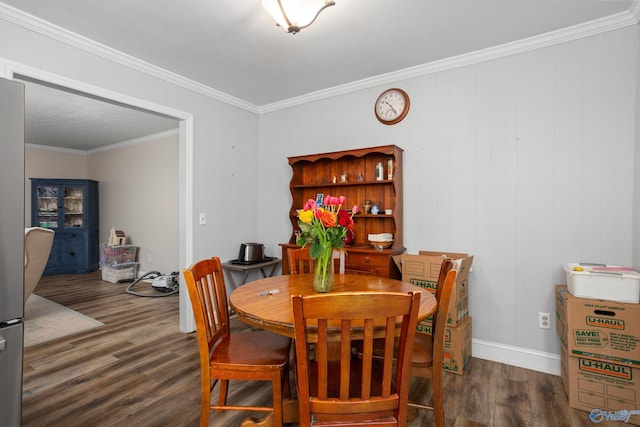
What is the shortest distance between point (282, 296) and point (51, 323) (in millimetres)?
3302

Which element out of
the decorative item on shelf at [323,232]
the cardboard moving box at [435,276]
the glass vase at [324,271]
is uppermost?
the decorative item on shelf at [323,232]

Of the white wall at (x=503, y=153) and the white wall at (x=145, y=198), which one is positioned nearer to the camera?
the white wall at (x=503, y=153)

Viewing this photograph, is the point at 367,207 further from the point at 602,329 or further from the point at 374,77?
the point at 602,329

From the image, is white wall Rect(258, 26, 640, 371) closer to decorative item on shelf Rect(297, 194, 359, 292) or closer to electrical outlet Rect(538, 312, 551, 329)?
electrical outlet Rect(538, 312, 551, 329)

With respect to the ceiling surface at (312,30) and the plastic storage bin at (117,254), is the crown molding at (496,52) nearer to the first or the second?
the ceiling surface at (312,30)

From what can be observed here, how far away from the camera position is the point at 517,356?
8.76 ft

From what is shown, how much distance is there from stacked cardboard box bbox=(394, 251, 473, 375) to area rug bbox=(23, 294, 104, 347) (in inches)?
130

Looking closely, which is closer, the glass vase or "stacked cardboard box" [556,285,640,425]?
the glass vase

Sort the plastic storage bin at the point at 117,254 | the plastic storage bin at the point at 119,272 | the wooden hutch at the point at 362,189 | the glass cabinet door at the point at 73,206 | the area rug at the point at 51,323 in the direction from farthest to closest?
1. the glass cabinet door at the point at 73,206
2. the plastic storage bin at the point at 117,254
3. the plastic storage bin at the point at 119,272
4. the area rug at the point at 51,323
5. the wooden hutch at the point at 362,189

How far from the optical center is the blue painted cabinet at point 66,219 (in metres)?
6.44

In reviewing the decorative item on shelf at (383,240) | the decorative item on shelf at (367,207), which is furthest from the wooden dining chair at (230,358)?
the decorative item on shelf at (367,207)

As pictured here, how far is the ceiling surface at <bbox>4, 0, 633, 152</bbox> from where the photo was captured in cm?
221

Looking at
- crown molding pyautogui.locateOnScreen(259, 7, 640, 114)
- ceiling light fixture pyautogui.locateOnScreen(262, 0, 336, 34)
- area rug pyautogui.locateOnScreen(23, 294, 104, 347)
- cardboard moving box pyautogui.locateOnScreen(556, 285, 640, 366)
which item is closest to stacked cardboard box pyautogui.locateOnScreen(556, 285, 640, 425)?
cardboard moving box pyautogui.locateOnScreen(556, 285, 640, 366)

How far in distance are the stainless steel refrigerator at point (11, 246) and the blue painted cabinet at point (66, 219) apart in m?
6.11
